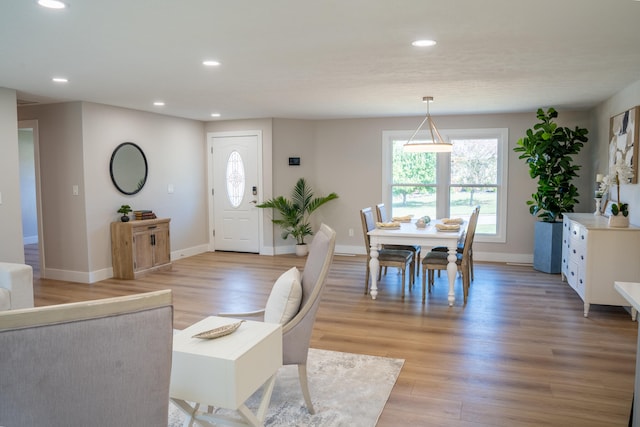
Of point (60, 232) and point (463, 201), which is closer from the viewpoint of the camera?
point (60, 232)

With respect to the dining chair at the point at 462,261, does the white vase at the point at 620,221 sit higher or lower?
higher

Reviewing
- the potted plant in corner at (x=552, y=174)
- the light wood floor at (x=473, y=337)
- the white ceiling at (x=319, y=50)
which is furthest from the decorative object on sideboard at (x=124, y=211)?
the potted plant in corner at (x=552, y=174)

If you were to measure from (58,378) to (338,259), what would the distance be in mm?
6155

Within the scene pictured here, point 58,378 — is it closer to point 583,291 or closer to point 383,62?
point 383,62

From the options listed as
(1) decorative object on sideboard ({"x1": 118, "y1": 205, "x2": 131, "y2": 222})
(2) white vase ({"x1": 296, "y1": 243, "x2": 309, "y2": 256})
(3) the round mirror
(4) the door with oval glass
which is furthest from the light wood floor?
(4) the door with oval glass

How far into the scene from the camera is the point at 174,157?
24.0 feet

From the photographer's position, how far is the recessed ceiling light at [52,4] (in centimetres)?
240

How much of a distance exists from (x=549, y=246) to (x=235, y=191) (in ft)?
16.3

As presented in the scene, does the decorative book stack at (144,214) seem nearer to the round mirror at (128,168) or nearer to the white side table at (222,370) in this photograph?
the round mirror at (128,168)

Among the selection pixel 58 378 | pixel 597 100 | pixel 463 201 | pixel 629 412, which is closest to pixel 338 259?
pixel 463 201

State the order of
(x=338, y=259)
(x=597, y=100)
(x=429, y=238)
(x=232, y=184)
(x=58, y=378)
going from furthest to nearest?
1. (x=232, y=184)
2. (x=338, y=259)
3. (x=597, y=100)
4. (x=429, y=238)
5. (x=58, y=378)

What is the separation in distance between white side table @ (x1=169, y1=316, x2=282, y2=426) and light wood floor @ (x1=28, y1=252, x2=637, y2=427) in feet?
2.80

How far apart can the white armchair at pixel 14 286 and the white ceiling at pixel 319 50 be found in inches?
64.7

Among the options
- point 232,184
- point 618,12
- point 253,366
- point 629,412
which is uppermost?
point 618,12
